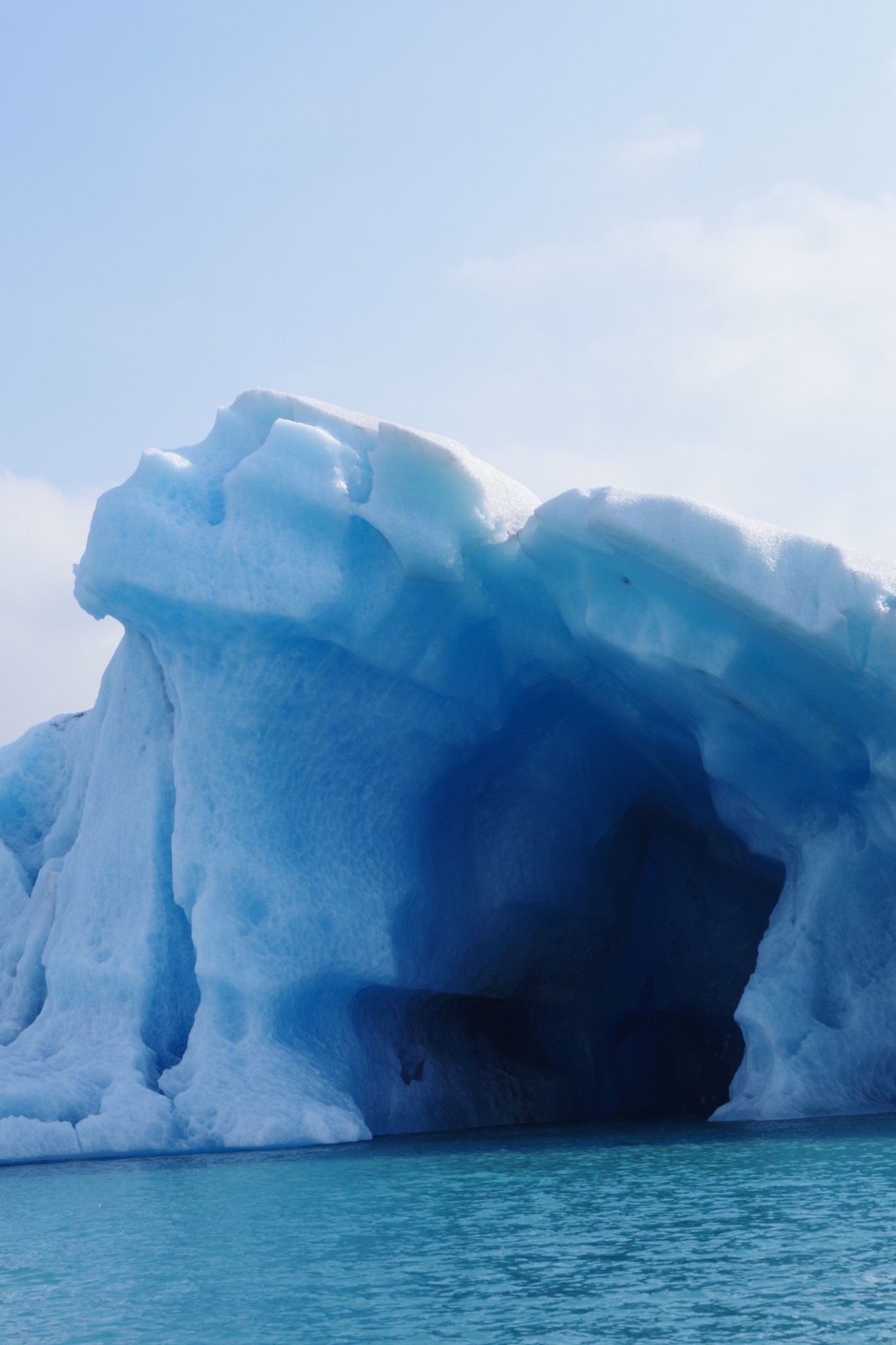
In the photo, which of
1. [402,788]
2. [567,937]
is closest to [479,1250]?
[402,788]

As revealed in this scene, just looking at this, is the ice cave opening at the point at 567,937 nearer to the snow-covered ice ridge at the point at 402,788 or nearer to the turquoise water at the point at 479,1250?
the snow-covered ice ridge at the point at 402,788

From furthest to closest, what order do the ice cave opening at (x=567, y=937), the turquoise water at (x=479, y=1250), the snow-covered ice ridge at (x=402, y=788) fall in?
the ice cave opening at (x=567, y=937) < the snow-covered ice ridge at (x=402, y=788) < the turquoise water at (x=479, y=1250)

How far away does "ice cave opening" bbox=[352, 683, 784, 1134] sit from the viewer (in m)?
10.3

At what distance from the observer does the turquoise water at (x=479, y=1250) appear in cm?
330

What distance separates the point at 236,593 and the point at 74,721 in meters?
4.14

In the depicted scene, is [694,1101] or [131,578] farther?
[694,1101]

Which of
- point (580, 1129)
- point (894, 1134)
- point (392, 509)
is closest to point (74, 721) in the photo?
point (392, 509)

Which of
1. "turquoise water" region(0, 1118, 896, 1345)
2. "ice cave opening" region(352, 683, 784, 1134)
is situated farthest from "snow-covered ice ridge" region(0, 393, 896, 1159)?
"turquoise water" region(0, 1118, 896, 1345)

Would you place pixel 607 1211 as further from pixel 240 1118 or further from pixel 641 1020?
pixel 641 1020

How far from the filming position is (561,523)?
8.50 m

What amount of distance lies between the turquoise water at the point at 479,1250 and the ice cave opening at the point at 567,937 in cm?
328

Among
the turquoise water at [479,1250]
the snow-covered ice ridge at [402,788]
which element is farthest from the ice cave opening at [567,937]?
the turquoise water at [479,1250]

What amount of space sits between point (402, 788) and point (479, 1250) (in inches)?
231

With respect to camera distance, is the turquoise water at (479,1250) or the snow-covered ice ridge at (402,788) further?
the snow-covered ice ridge at (402,788)
